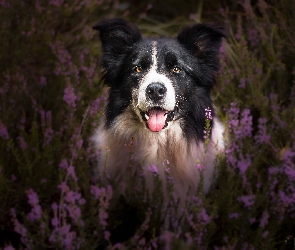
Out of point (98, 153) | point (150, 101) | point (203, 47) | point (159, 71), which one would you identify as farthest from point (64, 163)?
point (203, 47)

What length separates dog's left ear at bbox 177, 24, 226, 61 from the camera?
3.49m

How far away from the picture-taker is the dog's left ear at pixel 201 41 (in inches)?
138

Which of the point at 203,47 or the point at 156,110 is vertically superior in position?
the point at 203,47

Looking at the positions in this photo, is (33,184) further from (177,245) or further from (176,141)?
(177,245)

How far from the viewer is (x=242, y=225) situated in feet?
8.77

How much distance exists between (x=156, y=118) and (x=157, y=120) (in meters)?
0.02

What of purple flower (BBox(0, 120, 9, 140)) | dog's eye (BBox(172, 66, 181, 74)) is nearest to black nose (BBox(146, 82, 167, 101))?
dog's eye (BBox(172, 66, 181, 74))

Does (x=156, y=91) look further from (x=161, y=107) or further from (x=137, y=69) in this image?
(x=137, y=69)

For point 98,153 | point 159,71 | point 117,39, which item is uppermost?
point 117,39

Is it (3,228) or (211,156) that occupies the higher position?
(211,156)

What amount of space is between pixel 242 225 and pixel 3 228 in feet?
5.02

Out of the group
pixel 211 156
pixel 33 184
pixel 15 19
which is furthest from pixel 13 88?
pixel 211 156

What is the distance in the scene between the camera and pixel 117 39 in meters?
3.65

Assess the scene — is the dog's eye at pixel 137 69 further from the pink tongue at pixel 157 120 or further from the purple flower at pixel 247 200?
the purple flower at pixel 247 200
